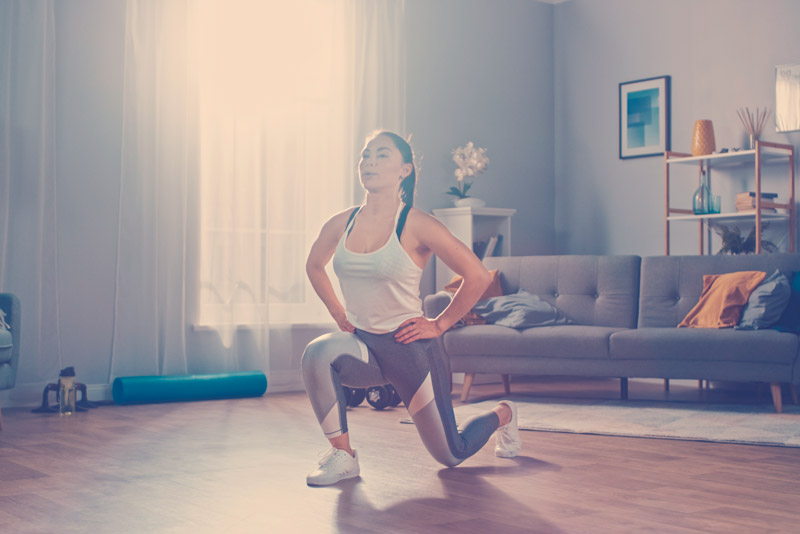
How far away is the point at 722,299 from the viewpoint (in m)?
4.65

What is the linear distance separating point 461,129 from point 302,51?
4.51 ft

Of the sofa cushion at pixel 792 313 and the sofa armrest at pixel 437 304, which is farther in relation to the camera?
the sofa armrest at pixel 437 304

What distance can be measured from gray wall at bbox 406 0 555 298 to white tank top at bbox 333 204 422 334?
3524mm

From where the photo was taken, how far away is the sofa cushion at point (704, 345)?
13.9 feet

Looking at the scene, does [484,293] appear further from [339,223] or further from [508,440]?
[339,223]

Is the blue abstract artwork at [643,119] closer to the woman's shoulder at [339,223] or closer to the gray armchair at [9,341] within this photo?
the woman's shoulder at [339,223]

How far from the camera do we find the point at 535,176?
271 inches

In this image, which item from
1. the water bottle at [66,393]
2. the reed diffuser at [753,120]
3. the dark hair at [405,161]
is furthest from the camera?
the reed diffuser at [753,120]

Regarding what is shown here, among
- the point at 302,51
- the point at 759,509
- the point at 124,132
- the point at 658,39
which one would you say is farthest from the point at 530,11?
the point at 759,509

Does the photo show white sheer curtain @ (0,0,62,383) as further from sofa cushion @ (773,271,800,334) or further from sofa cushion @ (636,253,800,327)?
sofa cushion @ (773,271,800,334)

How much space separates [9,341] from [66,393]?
65cm

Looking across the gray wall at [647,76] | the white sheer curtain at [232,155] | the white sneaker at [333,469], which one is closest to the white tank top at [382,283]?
the white sneaker at [333,469]

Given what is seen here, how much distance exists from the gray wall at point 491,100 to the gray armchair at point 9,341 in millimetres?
2915

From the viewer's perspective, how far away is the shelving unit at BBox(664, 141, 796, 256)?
5.30m
